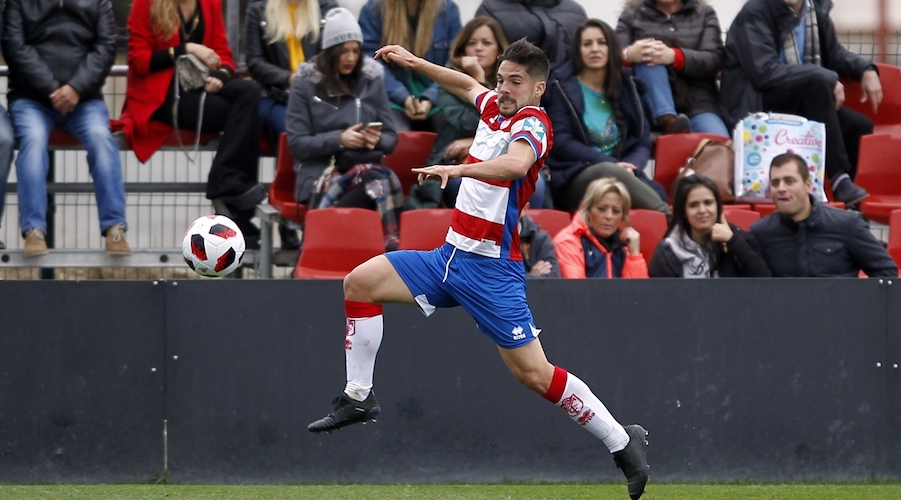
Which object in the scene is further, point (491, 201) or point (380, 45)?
point (380, 45)

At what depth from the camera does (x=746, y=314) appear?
6.55m

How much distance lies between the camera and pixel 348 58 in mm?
7508

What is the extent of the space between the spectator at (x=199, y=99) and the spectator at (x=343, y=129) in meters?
0.35

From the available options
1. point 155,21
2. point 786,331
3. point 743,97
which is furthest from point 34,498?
point 743,97

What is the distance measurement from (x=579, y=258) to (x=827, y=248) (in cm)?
139

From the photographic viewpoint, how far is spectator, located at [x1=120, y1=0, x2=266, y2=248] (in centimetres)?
784

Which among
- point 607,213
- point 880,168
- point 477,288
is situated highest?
point 880,168

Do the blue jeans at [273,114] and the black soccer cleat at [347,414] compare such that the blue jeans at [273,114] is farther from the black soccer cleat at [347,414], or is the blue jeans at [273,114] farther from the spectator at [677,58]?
the black soccer cleat at [347,414]

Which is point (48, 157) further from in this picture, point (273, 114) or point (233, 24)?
point (233, 24)

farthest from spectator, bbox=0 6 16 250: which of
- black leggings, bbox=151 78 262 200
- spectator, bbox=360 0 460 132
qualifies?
spectator, bbox=360 0 460 132

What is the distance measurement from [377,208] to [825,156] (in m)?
3.27

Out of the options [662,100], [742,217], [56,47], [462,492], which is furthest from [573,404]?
[56,47]

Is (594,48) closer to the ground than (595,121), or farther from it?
farther from it

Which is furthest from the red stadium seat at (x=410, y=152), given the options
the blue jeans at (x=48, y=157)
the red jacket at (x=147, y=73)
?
the blue jeans at (x=48, y=157)
